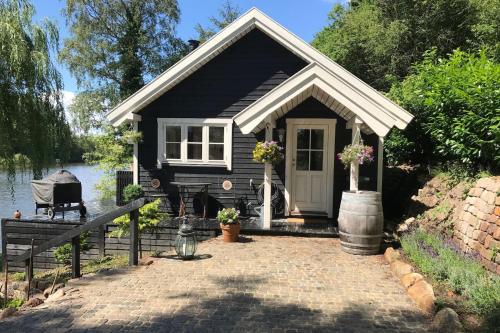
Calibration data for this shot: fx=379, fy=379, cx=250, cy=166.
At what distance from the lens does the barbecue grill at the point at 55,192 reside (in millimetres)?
10930

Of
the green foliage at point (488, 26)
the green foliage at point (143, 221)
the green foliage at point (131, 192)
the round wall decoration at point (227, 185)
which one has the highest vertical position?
the green foliage at point (488, 26)

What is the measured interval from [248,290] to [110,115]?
19.3 feet

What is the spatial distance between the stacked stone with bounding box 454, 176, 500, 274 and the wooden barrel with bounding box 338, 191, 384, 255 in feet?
3.86

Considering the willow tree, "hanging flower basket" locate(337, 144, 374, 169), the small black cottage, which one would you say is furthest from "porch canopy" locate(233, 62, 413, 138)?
the willow tree

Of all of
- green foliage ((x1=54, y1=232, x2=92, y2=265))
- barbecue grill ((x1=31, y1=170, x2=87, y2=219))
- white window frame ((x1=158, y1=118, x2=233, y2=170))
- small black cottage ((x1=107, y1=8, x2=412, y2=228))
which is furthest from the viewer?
barbecue grill ((x1=31, y1=170, x2=87, y2=219))

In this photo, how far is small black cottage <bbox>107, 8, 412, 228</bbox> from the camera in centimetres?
849

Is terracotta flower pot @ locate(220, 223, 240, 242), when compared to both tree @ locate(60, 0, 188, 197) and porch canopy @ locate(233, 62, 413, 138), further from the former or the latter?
tree @ locate(60, 0, 188, 197)

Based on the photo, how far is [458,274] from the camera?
4.20 m

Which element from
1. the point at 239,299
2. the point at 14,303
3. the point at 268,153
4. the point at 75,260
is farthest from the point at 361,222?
the point at 14,303

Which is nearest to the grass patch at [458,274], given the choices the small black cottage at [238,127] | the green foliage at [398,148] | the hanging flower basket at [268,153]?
the hanging flower basket at [268,153]

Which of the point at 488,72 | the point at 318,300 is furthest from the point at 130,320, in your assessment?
the point at 488,72

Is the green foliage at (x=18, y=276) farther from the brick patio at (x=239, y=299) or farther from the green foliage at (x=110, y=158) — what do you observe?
the green foliage at (x=110, y=158)

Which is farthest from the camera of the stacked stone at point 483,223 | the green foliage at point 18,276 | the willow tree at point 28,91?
the willow tree at point 28,91

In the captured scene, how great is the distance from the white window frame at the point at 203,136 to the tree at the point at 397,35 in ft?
28.8
